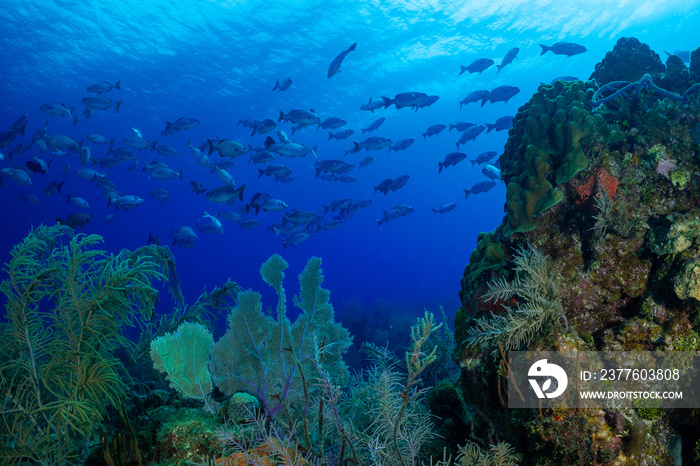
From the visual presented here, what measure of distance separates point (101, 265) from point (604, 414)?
515 cm

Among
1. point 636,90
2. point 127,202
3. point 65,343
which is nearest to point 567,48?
point 636,90

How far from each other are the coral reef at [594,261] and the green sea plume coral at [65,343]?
366 centimetres

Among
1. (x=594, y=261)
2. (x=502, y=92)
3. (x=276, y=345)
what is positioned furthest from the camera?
(x=502, y=92)

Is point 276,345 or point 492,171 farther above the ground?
point 492,171

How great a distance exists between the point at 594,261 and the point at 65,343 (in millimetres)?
5449

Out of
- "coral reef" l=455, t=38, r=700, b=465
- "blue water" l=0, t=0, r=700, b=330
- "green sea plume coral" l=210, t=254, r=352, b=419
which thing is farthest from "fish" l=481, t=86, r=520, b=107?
"blue water" l=0, t=0, r=700, b=330

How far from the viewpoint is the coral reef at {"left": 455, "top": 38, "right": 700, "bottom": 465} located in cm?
264

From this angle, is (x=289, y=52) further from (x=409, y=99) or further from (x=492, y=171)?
(x=492, y=171)

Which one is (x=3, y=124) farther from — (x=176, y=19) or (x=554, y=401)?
(x=554, y=401)

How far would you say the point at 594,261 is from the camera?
3.45 meters

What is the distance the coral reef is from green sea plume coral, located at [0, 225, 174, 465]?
3.66m

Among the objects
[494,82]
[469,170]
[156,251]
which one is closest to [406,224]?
[469,170]

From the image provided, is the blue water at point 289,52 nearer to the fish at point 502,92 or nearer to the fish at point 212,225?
the fish at point 502,92

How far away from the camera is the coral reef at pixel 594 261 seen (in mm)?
2641
